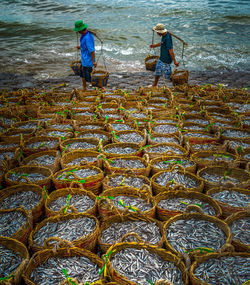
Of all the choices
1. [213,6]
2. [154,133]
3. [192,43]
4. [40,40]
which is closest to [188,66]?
[192,43]

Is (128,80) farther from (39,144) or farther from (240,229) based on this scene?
(240,229)

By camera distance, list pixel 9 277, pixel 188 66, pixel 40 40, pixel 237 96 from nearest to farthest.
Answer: pixel 9 277 < pixel 237 96 < pixel 188 66 < pixel 40 40

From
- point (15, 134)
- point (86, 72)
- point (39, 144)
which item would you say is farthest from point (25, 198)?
point (86, 72)

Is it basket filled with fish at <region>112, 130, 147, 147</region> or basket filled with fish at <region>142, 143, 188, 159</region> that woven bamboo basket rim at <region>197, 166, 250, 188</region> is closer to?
basket filled with fish at <region>142, 143, 188, 159</region>

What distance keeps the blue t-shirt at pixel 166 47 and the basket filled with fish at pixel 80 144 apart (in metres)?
6.00

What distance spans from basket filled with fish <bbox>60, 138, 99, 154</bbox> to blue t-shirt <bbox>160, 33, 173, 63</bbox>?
19.7ft

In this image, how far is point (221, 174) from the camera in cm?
436

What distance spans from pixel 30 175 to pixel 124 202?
74.5 inches

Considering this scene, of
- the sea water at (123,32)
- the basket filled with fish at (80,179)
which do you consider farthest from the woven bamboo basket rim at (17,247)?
the sea water at (123,32)

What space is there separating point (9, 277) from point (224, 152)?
4181mm

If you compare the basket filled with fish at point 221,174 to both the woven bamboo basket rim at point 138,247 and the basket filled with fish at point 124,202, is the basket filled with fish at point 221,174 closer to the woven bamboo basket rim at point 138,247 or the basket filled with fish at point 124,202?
the basket filled with fish at point 124,202

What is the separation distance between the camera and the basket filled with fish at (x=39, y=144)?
196 inches

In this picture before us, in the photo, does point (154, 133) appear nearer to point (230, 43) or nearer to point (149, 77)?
point (149, 77)

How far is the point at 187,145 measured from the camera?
4902mm
